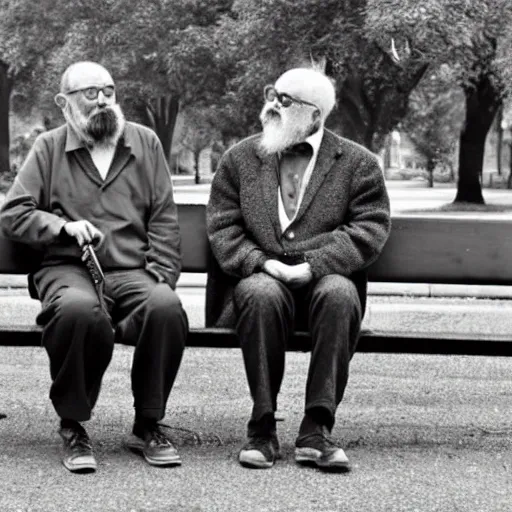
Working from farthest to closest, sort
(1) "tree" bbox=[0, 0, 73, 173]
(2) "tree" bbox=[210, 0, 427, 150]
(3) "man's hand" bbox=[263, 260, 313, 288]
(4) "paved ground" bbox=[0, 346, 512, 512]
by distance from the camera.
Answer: (1) "tree" bbox=[0, 0, 73, 173]
(2) "tree" bbox=[210, 0, 427, 150]
(3) "man's hand" bbox=[263, 260, 313, 288]
(4) "paved ground" bbox=[0, 346, 512, 512]

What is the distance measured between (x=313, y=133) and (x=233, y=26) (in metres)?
21.1

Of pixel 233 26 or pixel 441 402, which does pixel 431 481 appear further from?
pixel 233 26

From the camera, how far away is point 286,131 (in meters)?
5.06

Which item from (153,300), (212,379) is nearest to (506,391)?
(212,379)

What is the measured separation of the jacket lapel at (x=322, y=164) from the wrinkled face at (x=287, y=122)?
7cm

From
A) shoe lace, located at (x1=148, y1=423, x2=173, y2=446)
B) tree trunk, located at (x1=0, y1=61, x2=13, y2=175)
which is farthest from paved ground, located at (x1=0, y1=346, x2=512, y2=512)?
tree trunk, located at (x1=0, y1=61, x2=13, y2=175)

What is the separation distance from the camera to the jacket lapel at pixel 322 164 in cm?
503

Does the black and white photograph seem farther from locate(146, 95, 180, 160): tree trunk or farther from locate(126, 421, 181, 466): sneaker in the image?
locate(146, 95, 180, 160): tree trunk

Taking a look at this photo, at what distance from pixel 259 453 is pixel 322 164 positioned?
1.14m

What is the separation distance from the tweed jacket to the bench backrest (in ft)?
1.45

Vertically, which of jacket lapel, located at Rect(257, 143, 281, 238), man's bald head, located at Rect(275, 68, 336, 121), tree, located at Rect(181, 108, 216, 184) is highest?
man's bald head, located at Rect(275, 68, 336, 121)

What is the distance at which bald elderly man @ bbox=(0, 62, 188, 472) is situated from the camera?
4.66 metres

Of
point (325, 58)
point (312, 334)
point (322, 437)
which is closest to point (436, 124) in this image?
point (325, 58)

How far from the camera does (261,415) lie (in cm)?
473
